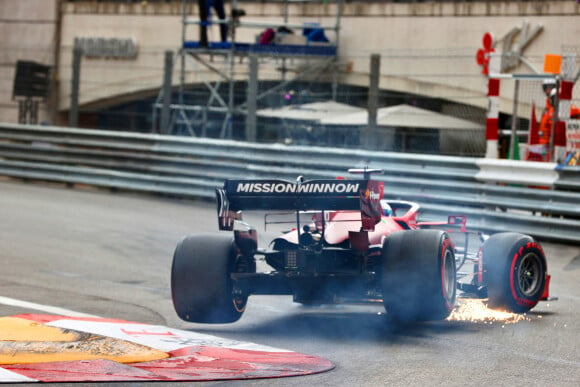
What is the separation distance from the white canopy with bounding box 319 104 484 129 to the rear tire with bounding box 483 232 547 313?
25.0 feet

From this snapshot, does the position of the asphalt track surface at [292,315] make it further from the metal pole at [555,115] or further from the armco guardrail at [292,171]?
the metal pole at [555,115]

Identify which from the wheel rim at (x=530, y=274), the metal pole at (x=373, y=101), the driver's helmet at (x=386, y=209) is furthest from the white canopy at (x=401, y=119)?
the wheel rim at (x=530, y=274)

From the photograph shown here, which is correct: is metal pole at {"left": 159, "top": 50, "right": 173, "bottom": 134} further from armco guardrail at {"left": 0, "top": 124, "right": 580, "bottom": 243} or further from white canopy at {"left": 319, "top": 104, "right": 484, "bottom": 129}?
white canopy at {"left": 319, "top": 104, "right": 484, "bottom": 129}

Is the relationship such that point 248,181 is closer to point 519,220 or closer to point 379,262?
point 379,262

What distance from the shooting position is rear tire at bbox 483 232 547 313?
8312 mm

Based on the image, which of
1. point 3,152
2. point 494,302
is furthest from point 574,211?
point 3,152

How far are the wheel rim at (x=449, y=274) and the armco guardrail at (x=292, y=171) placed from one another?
378 cm

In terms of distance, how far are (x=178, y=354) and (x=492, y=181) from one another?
8100 millimetres

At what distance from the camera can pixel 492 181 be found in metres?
13.9

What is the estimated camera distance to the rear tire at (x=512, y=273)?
27.3ft

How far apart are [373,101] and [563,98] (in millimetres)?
2772

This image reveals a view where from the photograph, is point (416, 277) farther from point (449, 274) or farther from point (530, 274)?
point (530, 274)

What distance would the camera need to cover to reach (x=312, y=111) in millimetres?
17438

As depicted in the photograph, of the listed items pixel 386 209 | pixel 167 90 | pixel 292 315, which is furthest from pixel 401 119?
pixel 292 315
